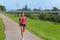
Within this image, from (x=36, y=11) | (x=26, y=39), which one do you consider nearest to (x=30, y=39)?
(x=26, y=39)

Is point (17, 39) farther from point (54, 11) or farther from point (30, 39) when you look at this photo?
point (54, 11)

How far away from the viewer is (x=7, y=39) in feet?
44.3

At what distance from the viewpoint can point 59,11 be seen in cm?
11712

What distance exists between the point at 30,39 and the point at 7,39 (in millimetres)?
1329

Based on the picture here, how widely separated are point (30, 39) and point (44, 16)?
66304mm

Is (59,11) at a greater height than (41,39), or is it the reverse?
(41,39)

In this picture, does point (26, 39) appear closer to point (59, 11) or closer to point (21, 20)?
point (21, 20)

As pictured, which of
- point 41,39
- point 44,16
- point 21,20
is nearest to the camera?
point 21,20

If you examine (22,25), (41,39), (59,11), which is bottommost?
(59,11)

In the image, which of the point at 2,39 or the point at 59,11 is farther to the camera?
the point at 59,11

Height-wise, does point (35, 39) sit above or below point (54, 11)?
above

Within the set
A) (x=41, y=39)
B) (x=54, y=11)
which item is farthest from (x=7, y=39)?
(x=54, y=11)

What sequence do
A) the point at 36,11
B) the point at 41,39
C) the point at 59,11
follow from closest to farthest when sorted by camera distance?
the point at 41,39, the point at 36,11, the point at 59,11

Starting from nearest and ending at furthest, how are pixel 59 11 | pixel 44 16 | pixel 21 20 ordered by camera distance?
pixel 21 20
pixel 44 16
pixel 59 11
